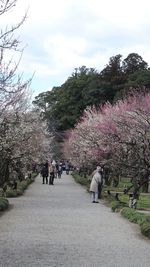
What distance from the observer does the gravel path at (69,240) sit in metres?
9.49

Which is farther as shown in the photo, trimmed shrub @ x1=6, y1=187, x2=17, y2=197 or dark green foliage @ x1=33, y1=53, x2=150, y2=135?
dark green foliage @ x1=33, y1=53, x2=150, y2=135

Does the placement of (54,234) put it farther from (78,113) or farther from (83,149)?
(78,113)

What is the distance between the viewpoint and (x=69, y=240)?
12.4 m

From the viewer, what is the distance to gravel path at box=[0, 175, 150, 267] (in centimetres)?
949

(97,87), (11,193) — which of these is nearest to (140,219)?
(11,193)

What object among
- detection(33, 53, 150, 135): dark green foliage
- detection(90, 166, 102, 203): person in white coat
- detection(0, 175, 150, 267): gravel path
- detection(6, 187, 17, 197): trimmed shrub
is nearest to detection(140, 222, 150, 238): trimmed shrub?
detection(0, 175, 150, 267): gravel path

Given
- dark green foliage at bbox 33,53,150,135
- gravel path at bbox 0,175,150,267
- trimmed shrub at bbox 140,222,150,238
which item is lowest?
gravel path at bbox 0,175,150,267

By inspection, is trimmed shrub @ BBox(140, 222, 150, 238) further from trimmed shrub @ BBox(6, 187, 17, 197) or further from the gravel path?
trimmed shrub @ BBox(6, 187, 17, 197)

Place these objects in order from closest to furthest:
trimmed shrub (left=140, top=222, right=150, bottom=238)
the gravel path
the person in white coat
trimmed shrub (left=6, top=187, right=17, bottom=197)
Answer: the gravel path
trimmed shrub (left=140, top=222, right=150, bottom=238)
the person in white coat
trimmed shrub (left=6, top=187, right=17, bottom=197)

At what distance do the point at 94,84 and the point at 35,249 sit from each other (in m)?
64.8

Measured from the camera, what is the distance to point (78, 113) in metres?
80.9

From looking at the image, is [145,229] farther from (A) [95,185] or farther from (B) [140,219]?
(A) [95,185]

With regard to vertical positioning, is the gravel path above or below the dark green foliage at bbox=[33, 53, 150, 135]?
below

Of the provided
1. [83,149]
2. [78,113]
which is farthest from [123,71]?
[83,149]
